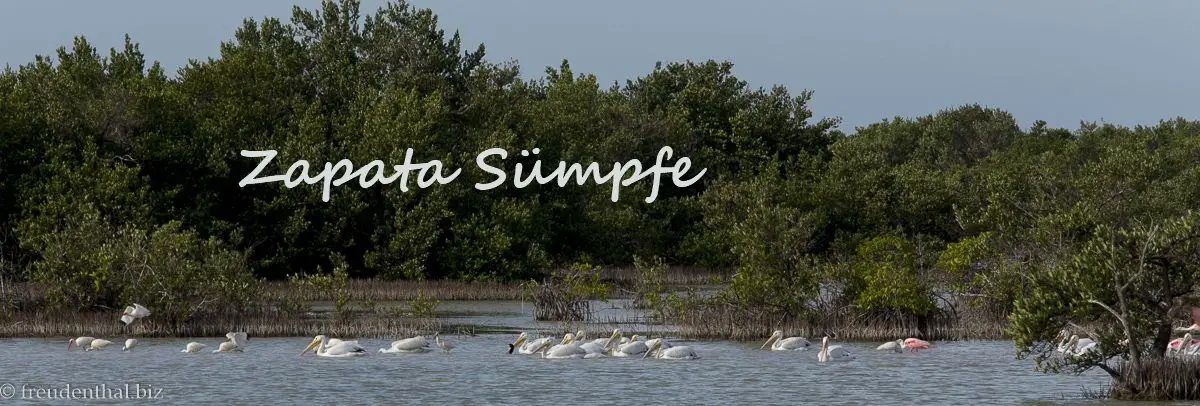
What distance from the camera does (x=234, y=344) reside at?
96.1ft

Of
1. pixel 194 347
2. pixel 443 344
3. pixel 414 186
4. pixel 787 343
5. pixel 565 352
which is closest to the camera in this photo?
pixel 565 352

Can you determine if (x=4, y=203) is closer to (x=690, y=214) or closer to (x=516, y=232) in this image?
(x=516, y=232)

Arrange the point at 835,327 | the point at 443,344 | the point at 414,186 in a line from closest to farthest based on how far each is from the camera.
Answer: the point at 443,344
the point at 835,327
the point at 414,186

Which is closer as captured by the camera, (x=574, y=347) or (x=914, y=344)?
(x=574, y=347)

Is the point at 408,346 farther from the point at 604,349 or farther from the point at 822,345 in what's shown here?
the point at 822,345

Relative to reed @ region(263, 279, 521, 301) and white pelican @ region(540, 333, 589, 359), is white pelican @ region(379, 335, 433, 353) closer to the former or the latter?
white pelican @ region(540, 333, 589, 359)

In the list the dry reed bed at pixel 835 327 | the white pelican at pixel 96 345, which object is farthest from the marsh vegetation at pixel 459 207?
the white pelican at pixel 96 345

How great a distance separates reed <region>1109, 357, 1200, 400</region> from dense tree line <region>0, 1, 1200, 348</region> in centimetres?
1183

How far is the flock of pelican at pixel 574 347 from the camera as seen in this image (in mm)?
28625

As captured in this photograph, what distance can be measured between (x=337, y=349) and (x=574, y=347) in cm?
424

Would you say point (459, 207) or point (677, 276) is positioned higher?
point (459, 207)

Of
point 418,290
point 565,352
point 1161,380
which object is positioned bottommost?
point 1161,380

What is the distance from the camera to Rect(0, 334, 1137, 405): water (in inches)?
915

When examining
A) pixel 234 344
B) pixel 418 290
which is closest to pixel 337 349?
pixel 234 344
